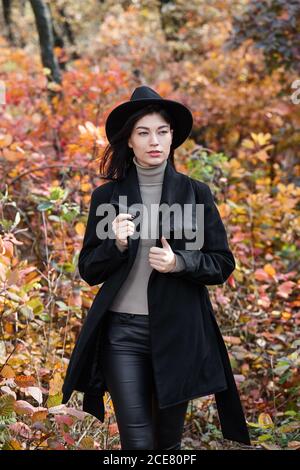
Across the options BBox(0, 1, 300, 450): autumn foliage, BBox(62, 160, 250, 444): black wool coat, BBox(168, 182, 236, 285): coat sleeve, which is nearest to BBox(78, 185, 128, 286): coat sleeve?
BBox(62, 160, 250, 444): black wool coat

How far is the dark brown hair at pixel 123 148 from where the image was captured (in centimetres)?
316

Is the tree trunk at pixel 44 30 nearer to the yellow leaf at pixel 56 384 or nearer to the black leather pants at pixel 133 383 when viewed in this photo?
the yellow leaf at pixel 56 384

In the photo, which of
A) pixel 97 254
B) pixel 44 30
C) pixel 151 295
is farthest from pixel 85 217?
pixel 44 30

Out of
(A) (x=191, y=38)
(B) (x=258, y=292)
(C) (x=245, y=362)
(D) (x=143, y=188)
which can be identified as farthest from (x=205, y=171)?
(A) (x=191, y=38)

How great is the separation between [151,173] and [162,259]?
1.55ft

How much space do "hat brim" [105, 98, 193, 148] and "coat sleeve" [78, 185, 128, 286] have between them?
0.99ft

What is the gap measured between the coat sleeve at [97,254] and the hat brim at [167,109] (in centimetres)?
30

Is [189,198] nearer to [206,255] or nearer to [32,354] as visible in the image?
[206,255]

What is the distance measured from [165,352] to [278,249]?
150 inches

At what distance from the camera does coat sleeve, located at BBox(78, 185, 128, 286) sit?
2.96 metres

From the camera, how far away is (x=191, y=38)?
1127 centimetres

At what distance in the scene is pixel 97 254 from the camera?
3012 mm

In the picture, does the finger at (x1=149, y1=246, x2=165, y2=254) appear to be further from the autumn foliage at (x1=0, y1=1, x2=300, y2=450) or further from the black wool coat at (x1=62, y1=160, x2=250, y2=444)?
the autumn foliage at (x1=0, y1=1, x2=300, y2=450)

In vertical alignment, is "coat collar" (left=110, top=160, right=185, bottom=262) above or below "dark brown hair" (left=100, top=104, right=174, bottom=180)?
below
